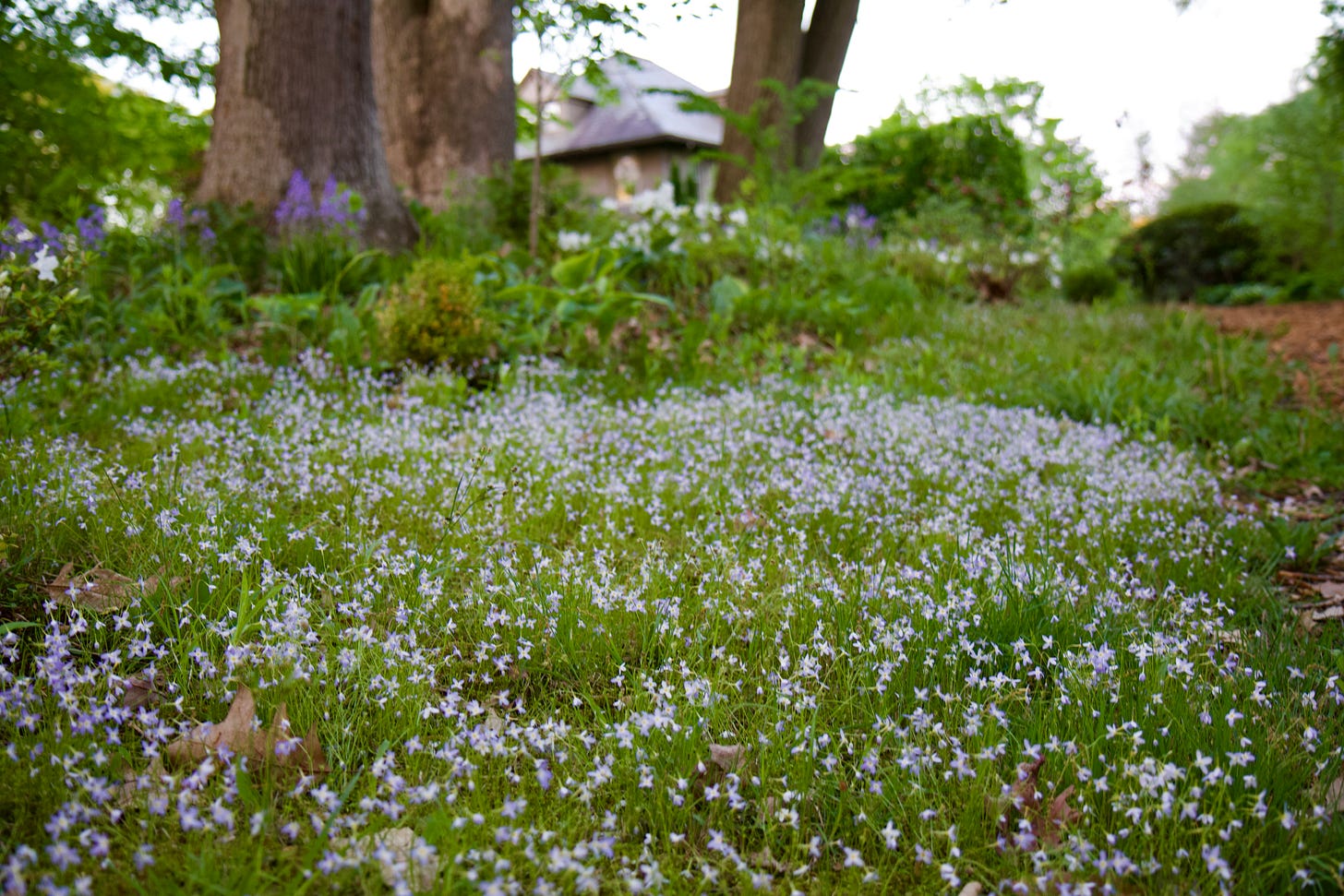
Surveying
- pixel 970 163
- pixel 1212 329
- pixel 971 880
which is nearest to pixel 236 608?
pixel 971 880

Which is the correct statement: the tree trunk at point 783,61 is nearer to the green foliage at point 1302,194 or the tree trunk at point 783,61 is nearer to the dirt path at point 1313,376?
the dirt path at point 1313,376

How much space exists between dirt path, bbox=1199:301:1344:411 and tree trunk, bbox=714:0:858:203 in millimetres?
5991

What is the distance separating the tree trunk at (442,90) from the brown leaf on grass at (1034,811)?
8.90 meters

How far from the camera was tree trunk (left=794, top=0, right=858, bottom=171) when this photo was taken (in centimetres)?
1327

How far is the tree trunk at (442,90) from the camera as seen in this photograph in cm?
970

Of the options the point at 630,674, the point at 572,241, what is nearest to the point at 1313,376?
the point at 572,241

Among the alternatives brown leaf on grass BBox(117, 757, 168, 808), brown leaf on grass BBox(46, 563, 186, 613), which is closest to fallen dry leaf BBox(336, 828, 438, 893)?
brown leaf on grass BBox(117, 757, 168, 808)

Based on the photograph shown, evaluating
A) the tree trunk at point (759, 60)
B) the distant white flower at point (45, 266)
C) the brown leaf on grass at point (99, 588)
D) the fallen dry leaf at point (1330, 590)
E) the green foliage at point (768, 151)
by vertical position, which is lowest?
the fallen dry leaf at point (1330, 590)

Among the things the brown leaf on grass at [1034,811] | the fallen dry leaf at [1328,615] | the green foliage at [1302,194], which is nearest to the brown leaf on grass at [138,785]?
the brown leaf on grass at [1034,811]

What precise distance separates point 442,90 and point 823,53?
6.46 meters

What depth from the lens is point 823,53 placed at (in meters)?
13.4

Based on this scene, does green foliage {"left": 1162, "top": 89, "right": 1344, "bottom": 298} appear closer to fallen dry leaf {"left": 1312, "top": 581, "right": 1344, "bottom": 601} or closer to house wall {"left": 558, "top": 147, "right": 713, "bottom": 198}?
fallen dry leaf {"left": 1312, "top": 581, "right": 1344, "bottom": 601}

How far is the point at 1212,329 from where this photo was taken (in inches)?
349

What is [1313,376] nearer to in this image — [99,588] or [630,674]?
[630,674]
